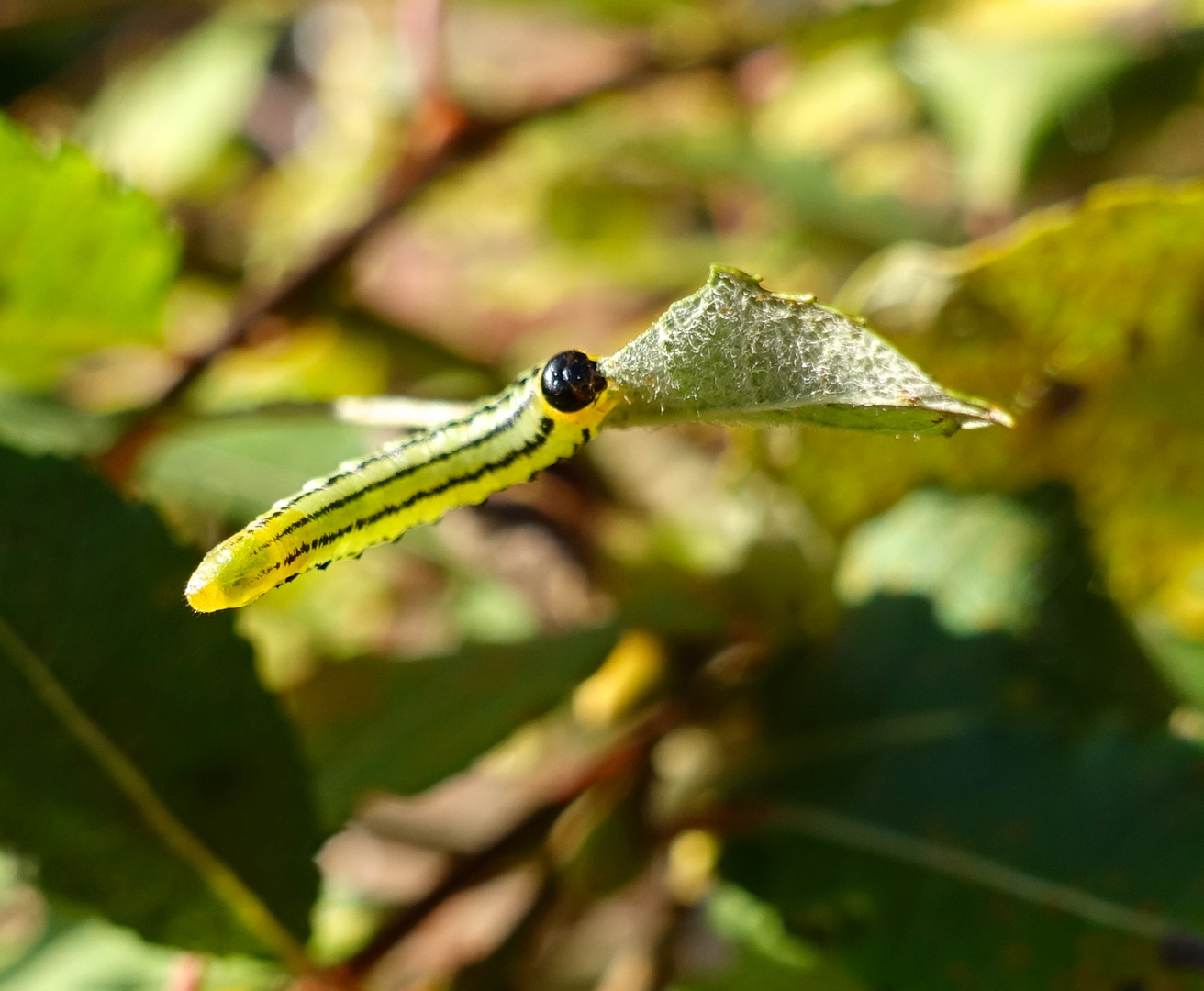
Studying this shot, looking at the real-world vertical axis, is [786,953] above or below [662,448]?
below

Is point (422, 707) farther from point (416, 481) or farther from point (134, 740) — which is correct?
point (416, 481)

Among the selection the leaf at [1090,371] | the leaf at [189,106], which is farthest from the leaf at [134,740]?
the leaf at [189,106]

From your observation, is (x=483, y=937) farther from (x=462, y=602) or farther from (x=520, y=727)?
(x=462, y=602)

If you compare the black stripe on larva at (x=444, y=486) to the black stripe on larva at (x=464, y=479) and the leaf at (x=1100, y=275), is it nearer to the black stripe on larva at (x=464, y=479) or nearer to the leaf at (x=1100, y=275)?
the black stripe on larva at (x=464, y=479)

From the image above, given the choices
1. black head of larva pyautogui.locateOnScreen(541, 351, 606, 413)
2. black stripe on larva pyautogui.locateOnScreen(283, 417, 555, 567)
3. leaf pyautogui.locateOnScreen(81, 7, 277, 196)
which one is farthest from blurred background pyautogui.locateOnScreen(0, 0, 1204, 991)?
leaf pyautogui.locateOnScreen(81, 7, 277, 196)

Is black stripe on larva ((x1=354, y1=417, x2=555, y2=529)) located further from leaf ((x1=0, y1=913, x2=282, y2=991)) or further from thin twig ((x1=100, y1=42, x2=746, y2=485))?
thin twig ((x1=100, y1=42, x2=746, y2=485))

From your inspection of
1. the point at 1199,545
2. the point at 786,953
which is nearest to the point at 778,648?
the point at 786,953


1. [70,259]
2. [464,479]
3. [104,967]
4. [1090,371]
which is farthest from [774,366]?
[104,967]
